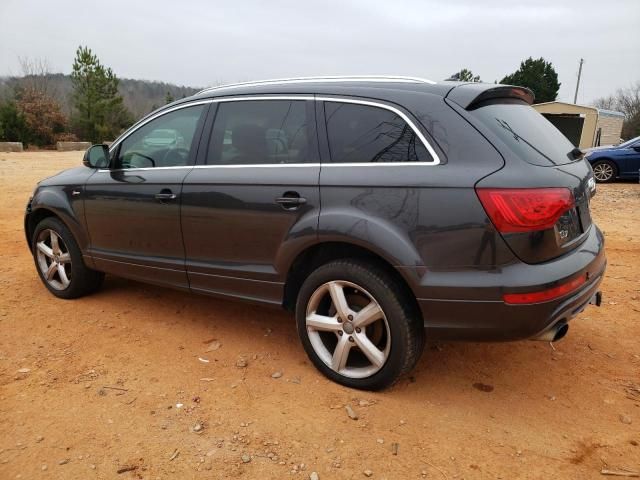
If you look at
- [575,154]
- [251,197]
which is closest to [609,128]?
[575,154]

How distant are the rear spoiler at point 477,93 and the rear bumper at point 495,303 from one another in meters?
0.91

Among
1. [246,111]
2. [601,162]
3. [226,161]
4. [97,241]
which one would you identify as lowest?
[601,162]

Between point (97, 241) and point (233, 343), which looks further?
point (97, 241)

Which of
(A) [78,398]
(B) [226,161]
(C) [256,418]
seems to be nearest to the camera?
(C) [256,418]

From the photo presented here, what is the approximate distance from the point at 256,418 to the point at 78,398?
1081mm

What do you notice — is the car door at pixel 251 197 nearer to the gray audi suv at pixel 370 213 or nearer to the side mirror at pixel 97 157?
the gray audi suv at pixel 370 213

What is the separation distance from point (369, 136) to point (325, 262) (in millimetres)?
781

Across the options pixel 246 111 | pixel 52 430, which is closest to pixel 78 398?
pixel 52 430

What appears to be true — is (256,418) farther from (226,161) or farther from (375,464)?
(226,161)

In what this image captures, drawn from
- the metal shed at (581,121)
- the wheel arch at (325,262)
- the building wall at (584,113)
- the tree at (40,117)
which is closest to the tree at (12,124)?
the tree at (40,117)

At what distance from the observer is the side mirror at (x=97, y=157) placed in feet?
13.6

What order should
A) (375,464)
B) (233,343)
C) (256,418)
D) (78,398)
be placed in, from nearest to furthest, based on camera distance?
(375,464)
(256,418)
(78,398)
(233,343)

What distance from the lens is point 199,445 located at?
2.56 metres

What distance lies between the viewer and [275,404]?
115 inches
